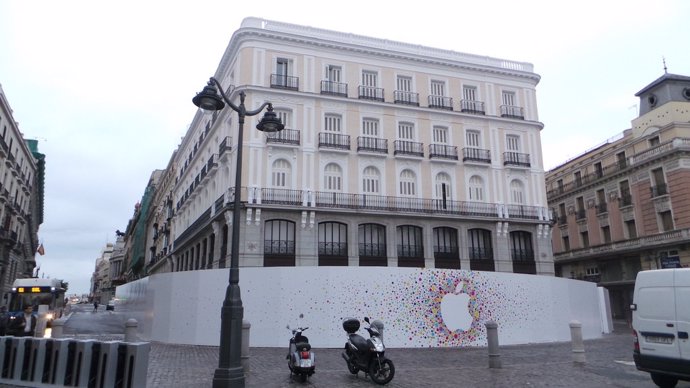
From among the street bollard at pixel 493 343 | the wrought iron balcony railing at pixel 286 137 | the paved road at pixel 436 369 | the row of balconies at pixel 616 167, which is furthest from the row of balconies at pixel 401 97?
the street bollard at pixel 493 343

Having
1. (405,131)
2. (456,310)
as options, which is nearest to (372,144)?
(405,131)

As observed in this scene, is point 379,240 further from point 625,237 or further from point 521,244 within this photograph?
→ point 625,237

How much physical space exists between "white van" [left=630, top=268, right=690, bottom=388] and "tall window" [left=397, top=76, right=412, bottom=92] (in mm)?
23881

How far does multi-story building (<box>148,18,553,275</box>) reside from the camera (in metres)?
27.5

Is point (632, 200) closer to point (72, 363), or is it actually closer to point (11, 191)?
point (72, 363)

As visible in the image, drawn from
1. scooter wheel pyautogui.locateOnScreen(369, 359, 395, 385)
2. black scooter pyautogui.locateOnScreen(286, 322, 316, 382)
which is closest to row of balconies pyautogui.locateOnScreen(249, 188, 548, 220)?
black scooter pyautogui.locateOnScreen(286, 322, 316, 382)

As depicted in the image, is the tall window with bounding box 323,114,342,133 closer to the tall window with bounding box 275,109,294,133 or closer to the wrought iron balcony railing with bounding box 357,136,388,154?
the wrought iron balcony railing with bounding box 357,136,388,154

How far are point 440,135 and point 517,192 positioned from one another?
6.61 metres

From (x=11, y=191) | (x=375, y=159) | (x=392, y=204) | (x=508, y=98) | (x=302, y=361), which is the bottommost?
(x=302, y=361)

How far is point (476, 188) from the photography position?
31.6 m

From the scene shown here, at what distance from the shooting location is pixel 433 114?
31.6 m

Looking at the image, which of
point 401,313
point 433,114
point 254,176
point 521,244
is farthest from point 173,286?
point 521,244

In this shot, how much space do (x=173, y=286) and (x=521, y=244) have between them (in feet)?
75.5

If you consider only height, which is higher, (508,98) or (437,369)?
(508,98)
